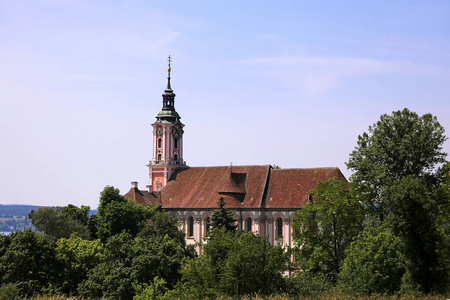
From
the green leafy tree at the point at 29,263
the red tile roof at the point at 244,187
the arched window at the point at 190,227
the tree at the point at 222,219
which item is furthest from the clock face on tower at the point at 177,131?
the green leafy tree at the point at 29,263

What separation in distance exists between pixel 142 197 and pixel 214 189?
9.31 m

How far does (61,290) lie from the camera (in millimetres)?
47219

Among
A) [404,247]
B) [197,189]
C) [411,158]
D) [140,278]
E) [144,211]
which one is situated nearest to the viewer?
[404,247]

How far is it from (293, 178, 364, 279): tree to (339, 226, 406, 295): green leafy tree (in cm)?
805

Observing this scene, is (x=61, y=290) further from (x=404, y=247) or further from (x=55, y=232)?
(x=55, y=232)

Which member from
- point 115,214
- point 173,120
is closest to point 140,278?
point 115,214

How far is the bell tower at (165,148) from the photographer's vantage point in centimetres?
9200

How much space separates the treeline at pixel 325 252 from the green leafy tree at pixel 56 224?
16.1 m

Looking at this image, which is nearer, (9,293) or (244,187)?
(9,293)

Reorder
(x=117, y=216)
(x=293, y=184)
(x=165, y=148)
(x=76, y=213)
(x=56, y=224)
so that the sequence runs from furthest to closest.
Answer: (x=165, y=148) < (x=293, y=184) < (x=76, y=213) < (x=56, y=224) < (x=117, y=216)

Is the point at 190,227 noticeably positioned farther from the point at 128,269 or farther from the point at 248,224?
the point at 128,269

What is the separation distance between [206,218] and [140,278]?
3721cm

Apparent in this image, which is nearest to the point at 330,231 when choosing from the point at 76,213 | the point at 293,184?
the point at 293,184

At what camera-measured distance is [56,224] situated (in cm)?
7469
